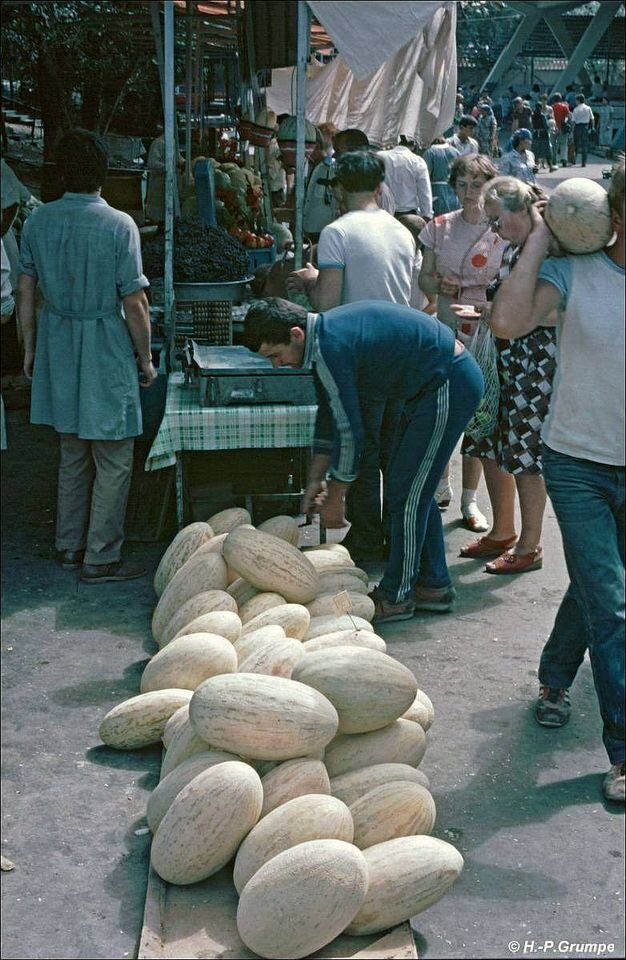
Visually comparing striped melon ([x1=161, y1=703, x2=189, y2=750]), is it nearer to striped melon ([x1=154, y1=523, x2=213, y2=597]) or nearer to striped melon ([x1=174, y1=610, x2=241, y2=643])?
striped melon ([x1=174, y1=610, x2=241, y2=643])

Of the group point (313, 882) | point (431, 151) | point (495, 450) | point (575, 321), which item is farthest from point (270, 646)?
point (431, 151)

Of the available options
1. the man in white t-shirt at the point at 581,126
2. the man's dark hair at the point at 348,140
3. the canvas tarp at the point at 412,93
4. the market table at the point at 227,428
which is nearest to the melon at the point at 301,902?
the market table at the point at 227,428

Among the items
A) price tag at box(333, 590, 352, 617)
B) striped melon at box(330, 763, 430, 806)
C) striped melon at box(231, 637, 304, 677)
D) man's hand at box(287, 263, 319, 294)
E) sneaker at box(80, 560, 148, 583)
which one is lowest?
sneaker at box(80, 560, 148, 583)

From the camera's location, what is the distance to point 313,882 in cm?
298

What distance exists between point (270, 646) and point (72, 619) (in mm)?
1628

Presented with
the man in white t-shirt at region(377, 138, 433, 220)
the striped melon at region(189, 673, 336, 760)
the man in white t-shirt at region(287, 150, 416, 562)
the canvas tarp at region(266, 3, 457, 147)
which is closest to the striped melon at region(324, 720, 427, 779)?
the striped melon at region(189, 673, 336, 760)

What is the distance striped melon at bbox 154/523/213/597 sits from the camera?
532cm

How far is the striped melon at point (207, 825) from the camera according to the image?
325 cm

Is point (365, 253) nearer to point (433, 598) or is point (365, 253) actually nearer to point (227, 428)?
point (227, 428)

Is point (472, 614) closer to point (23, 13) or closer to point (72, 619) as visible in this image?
point (72, 619)

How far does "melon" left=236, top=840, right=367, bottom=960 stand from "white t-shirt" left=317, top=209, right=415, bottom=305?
3148mm

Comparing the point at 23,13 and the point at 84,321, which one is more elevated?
the point at 23,13

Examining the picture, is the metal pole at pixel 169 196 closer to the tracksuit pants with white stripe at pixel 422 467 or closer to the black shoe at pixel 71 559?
the black shoe at pixel 71 559

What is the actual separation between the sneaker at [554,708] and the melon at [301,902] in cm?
152
